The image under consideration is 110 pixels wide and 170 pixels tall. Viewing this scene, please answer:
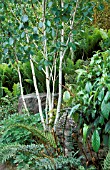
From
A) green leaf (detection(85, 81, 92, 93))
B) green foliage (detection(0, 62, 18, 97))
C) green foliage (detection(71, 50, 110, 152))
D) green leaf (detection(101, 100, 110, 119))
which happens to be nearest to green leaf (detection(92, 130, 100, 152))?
green foliage (detection(71, 50, 110, 152))

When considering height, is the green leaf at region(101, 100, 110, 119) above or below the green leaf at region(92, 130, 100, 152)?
above

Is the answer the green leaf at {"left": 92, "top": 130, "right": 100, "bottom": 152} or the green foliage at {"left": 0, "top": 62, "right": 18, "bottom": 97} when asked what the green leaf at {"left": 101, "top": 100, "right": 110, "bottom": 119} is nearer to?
the green leaf at {"left": 92, "top": 130, "right": 100, "bottom": 152}

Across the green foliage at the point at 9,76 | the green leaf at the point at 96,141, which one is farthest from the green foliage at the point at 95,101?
the green foliage at the point at 9,76

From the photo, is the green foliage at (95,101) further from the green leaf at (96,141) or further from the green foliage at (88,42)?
the green foliage at (88,42)

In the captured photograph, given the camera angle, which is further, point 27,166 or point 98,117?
point 27,166

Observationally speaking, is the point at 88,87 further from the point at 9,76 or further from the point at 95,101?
the point at 9,76

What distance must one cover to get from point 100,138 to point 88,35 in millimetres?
3141

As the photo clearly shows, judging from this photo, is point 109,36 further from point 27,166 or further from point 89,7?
point 27,166

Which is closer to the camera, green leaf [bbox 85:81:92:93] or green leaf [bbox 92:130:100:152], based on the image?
green leaf [bbox 92:130:100:152]

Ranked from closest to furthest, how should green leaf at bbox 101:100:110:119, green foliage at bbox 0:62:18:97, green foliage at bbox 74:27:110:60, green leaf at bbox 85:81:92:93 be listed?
green leaf at bbox 101:100:110:119 < green leaf at bbox 85:81:92:93 < green foliage at bbox 74:27:110:60 < green foliage at bbox 0:62:18:97

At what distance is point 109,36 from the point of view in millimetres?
5180

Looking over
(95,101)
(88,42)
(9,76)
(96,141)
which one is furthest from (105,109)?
(9,76)

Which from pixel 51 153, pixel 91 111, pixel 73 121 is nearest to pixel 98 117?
pixel 91 111

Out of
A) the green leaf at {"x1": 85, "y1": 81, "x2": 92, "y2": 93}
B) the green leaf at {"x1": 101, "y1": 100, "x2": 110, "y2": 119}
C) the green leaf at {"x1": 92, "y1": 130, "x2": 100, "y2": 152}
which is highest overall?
the green leaf at {"x1": 85, "y1": 81, "x2": 92, "y2": 93}
